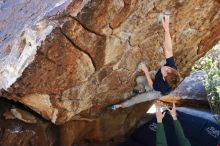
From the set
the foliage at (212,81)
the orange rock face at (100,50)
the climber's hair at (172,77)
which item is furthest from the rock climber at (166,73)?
the foliage at (212,81)

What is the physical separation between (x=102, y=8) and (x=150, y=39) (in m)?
1.00

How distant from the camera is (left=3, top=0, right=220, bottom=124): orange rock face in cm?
420

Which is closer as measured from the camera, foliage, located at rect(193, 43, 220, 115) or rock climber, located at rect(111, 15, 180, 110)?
rock climber, located at rect(111, 15, 180, 110)

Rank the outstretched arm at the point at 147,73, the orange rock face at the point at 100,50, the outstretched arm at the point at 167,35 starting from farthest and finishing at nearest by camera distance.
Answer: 1. the outstretched arm at the point at 147,73
2. the outstretched arm at the point at 167,35
3. the orange rock face at the point at 100,50

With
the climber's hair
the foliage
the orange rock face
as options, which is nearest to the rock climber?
the climber's hair

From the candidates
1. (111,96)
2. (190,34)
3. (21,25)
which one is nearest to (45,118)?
(111,96)

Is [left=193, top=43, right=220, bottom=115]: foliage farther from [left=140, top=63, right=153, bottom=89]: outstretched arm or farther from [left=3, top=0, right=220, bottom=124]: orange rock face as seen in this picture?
[left=140, top=63, right=153, bottom=89]: outstretched arm

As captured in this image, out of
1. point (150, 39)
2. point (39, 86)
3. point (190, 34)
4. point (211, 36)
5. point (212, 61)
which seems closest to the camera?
point (39, 86)

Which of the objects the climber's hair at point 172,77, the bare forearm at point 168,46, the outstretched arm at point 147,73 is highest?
the bare forearm at point 168,46

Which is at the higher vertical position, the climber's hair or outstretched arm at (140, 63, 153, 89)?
outstretched arm at (140, 63, 153, 89)

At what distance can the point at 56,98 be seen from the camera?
4719 millimetres

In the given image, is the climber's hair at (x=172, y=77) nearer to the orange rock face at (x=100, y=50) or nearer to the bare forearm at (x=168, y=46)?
the bare forearm at (x=168, y=46)

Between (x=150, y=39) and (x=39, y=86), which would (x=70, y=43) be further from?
(x=150, y=39)

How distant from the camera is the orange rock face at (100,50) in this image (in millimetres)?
4199
